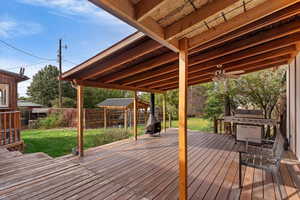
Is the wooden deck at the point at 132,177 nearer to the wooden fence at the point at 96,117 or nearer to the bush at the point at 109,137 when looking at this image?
the bush at the point at 109,137

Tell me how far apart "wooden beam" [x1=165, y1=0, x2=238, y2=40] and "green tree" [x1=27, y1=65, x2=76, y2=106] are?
2038 centimetres

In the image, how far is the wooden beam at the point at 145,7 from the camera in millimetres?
1318

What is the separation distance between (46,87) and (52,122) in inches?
447

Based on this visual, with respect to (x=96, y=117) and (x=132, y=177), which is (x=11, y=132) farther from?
(x=96, y=117)

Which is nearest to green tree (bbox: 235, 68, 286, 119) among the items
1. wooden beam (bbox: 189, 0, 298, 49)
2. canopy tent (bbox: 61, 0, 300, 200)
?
canopy tent (bbox: 61, 0, 300, 200)

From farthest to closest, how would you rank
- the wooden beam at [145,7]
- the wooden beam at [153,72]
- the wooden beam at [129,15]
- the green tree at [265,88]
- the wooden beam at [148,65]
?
the green tree at [265,88] < the wooden beam at [153,72] < the wooden beam at [148,65] < the wooden beam at [145,7] < the wooden beam at [129,15]

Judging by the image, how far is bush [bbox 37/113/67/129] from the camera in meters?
11.6

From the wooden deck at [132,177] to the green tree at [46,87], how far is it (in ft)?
54.8

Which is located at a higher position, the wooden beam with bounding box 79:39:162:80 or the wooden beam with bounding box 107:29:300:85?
the wooden beam with bounding box 107:29:300:85

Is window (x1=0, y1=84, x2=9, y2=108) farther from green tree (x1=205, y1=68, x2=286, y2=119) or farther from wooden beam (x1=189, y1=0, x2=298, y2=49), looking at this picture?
green tree (x1=205, y1=68, x2=286, y2=119)

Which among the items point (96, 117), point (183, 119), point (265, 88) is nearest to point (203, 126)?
point (265, 88)

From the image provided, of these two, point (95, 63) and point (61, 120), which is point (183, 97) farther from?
point (61, 120)

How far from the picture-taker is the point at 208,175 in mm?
3059

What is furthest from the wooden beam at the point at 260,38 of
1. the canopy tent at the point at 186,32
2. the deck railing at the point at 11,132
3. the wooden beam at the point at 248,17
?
the deck railing at the point at 11,132
